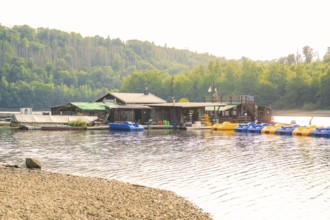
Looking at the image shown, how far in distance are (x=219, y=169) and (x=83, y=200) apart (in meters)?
14.4

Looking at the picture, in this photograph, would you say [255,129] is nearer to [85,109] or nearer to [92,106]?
[85,109]

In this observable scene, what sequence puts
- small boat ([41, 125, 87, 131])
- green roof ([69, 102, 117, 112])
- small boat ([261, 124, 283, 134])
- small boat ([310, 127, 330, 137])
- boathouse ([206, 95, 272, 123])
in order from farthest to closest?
boathouse ([206, 95, 272, 123]) < green roof ([69, 102, 117, 112]) < small boat ([41, 125, 87, 131]) < small boat ([261, 124, 283, 134]) < small boat ([310, 127, 330, 137])

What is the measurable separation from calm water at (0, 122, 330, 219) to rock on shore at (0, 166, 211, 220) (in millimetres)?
1868

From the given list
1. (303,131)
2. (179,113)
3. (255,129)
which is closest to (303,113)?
(179,113)

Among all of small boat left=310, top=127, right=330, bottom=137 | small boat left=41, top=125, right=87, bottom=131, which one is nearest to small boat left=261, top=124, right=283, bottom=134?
small boat left=310, top=127, right=330, bottom=137

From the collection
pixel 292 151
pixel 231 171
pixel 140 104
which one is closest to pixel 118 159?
pixel 231 171

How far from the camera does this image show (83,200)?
19.3 m

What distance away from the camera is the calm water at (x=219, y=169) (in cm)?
2158

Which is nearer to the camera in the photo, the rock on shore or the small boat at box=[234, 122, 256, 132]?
the rock on shore

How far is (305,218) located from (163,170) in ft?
43.7

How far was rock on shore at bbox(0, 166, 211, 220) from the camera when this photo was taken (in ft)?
55.0

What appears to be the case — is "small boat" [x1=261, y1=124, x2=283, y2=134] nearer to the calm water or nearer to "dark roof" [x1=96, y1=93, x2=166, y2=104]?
the calm water

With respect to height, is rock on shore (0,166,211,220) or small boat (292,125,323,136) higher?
small boat (292,125,323,136)

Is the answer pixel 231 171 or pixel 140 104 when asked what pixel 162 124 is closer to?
pixel 140 104
